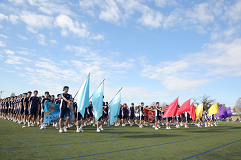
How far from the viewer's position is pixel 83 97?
10.1 metres

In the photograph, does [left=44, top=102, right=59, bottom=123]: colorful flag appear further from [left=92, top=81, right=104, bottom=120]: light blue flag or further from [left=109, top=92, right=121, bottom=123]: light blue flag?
[left=109, top=92, right=121, bottom=123]: light blue flag

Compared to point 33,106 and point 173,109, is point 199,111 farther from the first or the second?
point 33,106

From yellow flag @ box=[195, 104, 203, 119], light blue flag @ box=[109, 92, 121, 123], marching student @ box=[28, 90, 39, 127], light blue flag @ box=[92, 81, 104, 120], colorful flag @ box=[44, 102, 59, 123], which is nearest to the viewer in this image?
light blue flag @ box=[92, 81, 104, 120]

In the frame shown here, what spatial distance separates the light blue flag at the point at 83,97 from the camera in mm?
9969

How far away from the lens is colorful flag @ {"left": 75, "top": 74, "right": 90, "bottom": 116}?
997cm

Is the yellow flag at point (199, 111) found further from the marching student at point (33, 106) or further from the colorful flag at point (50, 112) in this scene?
the marching student at point (33, 106)

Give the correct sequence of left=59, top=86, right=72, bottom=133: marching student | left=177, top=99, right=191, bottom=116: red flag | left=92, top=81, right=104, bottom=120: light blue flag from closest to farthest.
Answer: left=59, top=86, right=72, bottom=133: marching student
left=92, top=81, right=104, bottom=120: light blue flag
left=177, top=99, right=191, bottom=116: red flag

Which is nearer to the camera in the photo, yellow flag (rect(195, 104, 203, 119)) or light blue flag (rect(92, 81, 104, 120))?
light blue flag (rect(92, 81, 104, 120))

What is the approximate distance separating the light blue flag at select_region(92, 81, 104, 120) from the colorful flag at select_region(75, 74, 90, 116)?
2.43ft

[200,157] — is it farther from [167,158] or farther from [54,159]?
[54,159]

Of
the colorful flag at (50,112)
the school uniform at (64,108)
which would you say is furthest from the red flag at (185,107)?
the colorful flag at (50,112)

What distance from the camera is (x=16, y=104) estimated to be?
55.4 feet

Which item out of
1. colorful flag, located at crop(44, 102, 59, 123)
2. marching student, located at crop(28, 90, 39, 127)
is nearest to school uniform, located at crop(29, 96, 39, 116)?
marching student, located at crop(28, 90, 39, 127)

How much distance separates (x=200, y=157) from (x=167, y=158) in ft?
3.31
